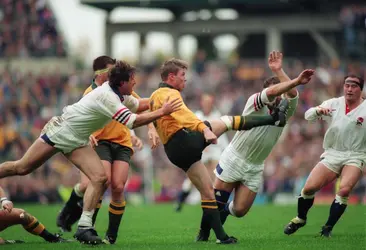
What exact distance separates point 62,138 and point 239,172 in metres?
2.64

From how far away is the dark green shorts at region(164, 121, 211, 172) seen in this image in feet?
38.0

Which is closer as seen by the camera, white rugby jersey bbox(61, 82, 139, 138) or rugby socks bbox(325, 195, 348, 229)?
white rugby jersey bbox(61, 82, 139, 138)

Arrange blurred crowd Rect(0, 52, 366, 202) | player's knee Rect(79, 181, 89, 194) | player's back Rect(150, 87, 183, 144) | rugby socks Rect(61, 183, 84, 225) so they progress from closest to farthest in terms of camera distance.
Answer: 1. player's back Rect(150, 87, 183, 144)
2. player's knee Rect(79, 181, 89, 194)
3. rugby socks Rect(61, 183, 84, 225)
4. blurred crowd Rect(0, 52, 366, 202)

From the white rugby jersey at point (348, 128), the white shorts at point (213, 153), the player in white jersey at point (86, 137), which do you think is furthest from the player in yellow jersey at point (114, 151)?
the white shorts at point (213, 153)

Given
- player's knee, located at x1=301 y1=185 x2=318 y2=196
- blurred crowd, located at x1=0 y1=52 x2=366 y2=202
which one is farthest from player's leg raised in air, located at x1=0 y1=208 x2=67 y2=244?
blurred crowd, located at x1=0 y1=52 x2=366 y2=202

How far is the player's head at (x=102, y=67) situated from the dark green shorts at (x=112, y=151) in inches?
37.0

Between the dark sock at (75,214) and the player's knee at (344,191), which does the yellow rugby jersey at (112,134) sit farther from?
the player's knee at (344,191)

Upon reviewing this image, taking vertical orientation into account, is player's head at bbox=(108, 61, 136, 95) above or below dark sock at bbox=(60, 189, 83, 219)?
above

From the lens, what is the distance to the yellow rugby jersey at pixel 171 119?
457 inches

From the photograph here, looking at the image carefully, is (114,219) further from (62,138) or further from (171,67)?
(171,67)

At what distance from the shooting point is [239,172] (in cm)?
1301

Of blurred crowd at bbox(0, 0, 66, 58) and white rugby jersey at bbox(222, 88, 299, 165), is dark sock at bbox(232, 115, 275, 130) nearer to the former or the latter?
white rugby jersey at bbox(222, 88, 299, 165)

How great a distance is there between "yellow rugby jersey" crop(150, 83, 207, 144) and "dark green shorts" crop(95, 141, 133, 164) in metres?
1.16

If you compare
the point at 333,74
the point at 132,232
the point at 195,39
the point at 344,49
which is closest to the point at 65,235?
the point at 132,232
